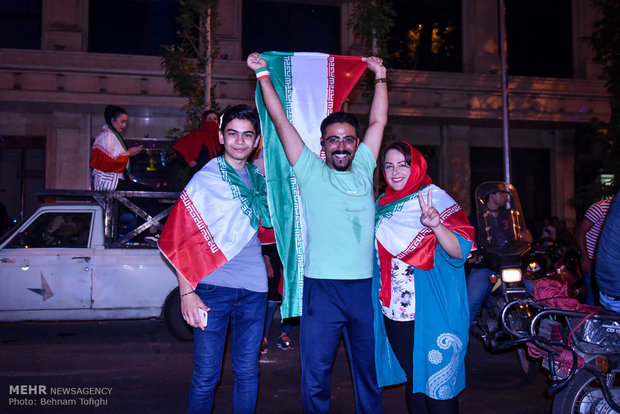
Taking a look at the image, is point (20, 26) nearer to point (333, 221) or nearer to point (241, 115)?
point (241, 115)

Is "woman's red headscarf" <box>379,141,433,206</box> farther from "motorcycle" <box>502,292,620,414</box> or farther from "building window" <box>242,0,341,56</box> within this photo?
"building window" <box>242,0,341,56</box>

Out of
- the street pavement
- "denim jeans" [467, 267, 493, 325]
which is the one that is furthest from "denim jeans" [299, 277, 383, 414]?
"denim jeans" [467, 267, 493, 325]

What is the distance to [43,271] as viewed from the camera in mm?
6707

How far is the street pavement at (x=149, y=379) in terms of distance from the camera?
14.9 feet

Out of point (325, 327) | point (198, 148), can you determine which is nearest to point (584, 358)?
point (325, 327)

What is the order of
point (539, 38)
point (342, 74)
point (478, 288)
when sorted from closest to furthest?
point (342, 74) < point (478, 288) < point (539, 38)

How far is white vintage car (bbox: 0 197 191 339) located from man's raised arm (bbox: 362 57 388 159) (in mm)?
4192

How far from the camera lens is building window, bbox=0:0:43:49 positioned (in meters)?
14.5

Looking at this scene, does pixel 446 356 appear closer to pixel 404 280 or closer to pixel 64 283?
pixel 404 280

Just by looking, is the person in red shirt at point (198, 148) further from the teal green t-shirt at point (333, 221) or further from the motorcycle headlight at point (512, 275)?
the teal green t-shirt at point (333, 221)

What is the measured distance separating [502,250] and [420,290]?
8.87 feet

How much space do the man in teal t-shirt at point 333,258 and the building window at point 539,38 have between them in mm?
16306

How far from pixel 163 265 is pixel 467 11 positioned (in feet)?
46.2

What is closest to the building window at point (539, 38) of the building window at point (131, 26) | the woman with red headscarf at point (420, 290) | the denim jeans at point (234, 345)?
the building window at point (131, 26)
